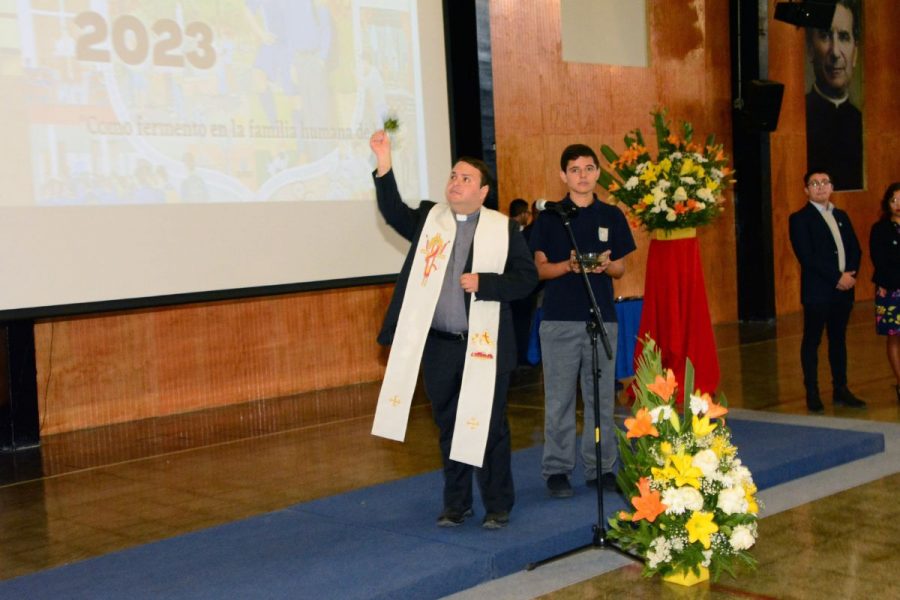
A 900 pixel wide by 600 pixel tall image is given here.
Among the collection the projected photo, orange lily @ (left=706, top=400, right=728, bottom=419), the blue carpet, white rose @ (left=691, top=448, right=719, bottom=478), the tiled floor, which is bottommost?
the tiled floor

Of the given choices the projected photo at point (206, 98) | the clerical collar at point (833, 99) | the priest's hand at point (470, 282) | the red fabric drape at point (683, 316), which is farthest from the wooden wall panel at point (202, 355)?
the clerical collar at point (833, 99)

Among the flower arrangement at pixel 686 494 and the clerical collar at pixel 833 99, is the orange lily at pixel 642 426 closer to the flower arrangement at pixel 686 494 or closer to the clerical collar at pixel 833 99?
the flower arrangement at pixel 686 494

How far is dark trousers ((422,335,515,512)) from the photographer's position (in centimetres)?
422

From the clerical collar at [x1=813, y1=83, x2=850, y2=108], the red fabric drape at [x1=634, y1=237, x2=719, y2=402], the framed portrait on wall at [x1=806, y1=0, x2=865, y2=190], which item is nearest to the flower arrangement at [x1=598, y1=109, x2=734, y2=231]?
the red fabric drape at [x1=634, y1=237, x2=719, y2=402]

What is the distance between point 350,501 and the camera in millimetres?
4906

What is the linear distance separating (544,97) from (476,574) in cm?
760

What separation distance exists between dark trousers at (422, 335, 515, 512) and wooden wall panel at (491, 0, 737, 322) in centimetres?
626

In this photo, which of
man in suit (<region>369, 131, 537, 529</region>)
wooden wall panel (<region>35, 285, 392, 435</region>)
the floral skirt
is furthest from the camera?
wooden wall panel (<region>35, 285, 392, 435</region>)

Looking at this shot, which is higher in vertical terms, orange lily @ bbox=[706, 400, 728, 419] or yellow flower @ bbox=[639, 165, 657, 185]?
yellow flower @ bbox=[639, 165, 657, 185]

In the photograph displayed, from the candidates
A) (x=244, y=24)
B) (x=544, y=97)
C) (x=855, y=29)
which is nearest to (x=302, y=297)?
(x=244, y=24)

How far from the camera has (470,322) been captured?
417 cm

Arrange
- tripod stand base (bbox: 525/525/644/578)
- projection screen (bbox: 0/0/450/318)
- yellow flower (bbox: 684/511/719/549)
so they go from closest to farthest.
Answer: yellow flower (bbox: 684/511/719/549), tripod stand base (bbox: 525/525/644/578), projection screen (bbox: 0/0/450/318)

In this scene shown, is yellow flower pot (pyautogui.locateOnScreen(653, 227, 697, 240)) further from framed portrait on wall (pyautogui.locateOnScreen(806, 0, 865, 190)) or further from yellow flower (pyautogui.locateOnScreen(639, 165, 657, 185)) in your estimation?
framed portrait on wall (pyautogui.locateOnScreen(806, 0, 865, 190))

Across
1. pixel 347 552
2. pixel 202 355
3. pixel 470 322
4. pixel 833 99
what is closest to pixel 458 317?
pixel 470 322
